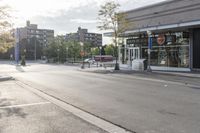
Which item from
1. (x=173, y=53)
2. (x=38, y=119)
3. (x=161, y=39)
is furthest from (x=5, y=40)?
(x=173, y=53)

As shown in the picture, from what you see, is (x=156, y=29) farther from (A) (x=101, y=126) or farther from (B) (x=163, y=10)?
(A) (x=101, y=126)

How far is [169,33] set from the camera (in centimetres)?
3428

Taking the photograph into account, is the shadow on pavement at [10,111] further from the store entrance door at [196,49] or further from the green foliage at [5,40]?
the store entrance door at [196,49]

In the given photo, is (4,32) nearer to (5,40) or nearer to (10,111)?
(5,40)

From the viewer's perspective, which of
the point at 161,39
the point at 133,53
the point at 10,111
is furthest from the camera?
the point at 133,53

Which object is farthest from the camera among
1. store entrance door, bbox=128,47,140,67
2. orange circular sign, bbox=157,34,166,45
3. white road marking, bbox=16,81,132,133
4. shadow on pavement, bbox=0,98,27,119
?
store entrance door, bbox=128,47,140,67

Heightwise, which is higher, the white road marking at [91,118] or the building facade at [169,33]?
the building facade at [169,33]

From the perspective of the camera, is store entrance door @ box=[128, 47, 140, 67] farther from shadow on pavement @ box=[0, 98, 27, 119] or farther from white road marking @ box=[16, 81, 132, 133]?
shadow on pavement @ box=[0, 98, 27, 119]

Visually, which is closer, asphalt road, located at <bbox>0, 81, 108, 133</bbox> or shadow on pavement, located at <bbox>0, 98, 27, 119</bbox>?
asphalt road, located at <bbox>0, 81, 108, 133</bbox>

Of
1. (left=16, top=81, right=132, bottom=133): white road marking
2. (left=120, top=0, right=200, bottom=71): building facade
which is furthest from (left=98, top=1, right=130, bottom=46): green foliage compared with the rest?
(left=16, top=81, right=132, bottom=133): white road marking

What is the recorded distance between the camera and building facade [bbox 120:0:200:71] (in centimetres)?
3080

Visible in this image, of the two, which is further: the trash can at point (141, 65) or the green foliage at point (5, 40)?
the trash can at point (141, 65)

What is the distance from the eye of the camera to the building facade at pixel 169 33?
3080cm

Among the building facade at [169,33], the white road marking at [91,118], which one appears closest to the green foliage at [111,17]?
the building facade at [169,33]
